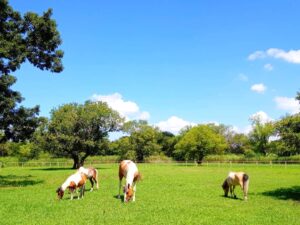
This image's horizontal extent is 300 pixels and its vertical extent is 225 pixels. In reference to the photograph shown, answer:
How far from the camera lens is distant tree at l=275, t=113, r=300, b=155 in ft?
76.6

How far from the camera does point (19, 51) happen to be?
93.5 ft

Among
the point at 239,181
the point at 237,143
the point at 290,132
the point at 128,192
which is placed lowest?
the point at 128,192

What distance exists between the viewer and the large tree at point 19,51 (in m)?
28.6

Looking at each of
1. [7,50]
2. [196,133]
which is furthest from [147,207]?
[196,133]

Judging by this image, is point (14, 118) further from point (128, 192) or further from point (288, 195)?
point (288, 195)

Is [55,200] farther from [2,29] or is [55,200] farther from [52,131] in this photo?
[52,131]

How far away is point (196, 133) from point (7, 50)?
68.7 meters

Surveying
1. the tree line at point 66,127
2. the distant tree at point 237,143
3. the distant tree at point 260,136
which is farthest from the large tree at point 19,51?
the distant tree at point 237,143

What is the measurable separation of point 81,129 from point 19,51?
34855 millimetres

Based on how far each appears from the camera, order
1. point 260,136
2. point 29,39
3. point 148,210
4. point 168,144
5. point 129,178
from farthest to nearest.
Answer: point 168,144, point 260,136, point 29,39, point 129,178, point 148,210

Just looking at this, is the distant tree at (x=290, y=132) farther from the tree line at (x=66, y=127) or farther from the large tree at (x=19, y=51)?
the large tree at (x=19, y=51)

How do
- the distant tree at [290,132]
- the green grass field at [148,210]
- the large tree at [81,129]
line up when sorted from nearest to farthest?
the green grass field at [148,210]
the distant tree at [290,132]
the large tree at [81,129]

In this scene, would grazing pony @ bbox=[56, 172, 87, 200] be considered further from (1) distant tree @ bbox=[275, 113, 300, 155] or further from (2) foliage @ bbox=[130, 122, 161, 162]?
(2) foliage @ bbox=[130, 122, 161, 162]

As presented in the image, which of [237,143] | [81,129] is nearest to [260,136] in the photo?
[237,143]
